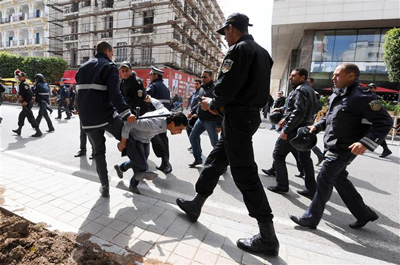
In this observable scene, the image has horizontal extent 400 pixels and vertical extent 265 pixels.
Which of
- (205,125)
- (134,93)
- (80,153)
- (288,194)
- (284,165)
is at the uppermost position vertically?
(134,93)

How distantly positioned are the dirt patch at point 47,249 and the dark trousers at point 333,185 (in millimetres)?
1859

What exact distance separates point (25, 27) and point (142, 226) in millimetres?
48511

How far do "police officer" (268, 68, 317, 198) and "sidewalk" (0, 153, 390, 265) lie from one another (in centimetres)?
141

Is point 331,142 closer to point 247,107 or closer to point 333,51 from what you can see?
point 247,107

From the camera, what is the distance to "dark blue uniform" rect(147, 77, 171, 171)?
4312 millimetres

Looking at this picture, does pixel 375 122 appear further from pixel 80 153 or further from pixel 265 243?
pixel 80 153

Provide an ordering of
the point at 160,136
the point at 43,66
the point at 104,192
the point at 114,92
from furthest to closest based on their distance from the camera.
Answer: the point at 43,66, the point at 160,136, the point at 104,192, the point at 114,92

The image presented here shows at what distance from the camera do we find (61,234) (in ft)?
7.02

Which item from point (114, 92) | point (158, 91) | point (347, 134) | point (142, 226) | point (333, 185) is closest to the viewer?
point (142, 226)

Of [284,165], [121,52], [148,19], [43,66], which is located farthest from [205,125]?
[43,66]

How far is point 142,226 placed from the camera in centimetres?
240

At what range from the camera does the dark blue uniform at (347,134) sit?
232 cm

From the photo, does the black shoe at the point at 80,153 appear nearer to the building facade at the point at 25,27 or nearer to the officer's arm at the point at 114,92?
the officer's arm at the point at 114,92

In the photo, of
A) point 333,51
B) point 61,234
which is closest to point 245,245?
point 61,234
